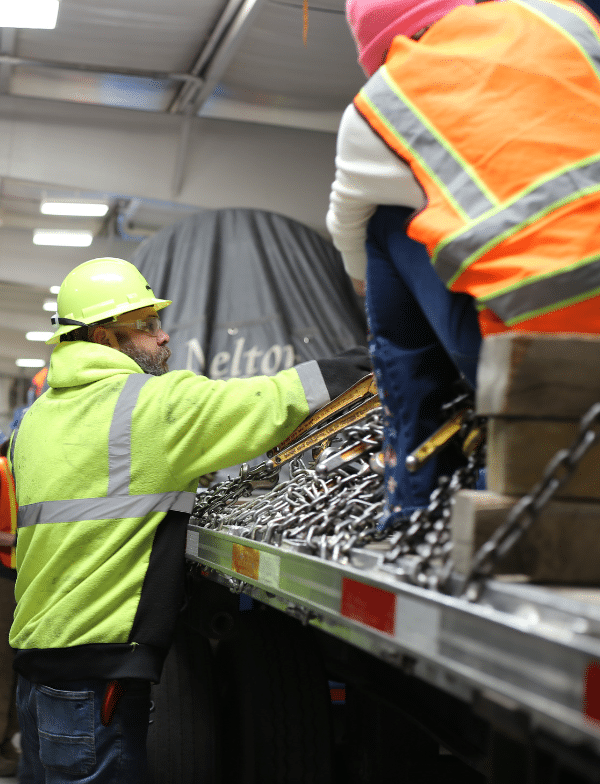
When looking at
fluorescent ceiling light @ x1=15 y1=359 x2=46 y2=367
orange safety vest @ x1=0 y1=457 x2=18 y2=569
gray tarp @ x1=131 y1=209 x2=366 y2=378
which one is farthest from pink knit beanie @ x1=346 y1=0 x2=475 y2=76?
fluorescent ceiling light @ x1=15 y1=359 x2=46 y2=367

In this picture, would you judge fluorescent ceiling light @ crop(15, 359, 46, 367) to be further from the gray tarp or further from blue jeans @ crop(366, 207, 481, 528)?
blue jeans @ crop(366, 207, 481, 528)

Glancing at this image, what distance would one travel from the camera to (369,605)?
1420 mm

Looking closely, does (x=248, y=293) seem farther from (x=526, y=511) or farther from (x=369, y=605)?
(x=526, y=511)

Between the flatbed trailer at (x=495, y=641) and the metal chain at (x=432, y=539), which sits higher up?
the metal chain at (x=432, y=539)

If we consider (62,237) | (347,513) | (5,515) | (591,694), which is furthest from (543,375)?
(62,237)

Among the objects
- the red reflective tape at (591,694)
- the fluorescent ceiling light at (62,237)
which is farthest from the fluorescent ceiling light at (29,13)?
the fluorescent ceiling light at (62,237)

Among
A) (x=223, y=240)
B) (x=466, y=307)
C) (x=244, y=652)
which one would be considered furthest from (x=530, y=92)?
(x=223, y=240)

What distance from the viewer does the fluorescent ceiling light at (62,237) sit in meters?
14.3

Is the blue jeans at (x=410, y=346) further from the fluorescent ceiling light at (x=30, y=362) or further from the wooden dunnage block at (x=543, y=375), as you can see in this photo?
the fluorescent ceiling light at (x=30, y=362)

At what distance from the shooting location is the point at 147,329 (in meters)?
3.25

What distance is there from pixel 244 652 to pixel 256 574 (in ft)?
4.28

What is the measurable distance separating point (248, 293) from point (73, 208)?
6026 millimetres

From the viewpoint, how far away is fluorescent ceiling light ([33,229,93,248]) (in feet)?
46.9

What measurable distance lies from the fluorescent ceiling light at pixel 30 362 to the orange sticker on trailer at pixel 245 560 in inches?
952
